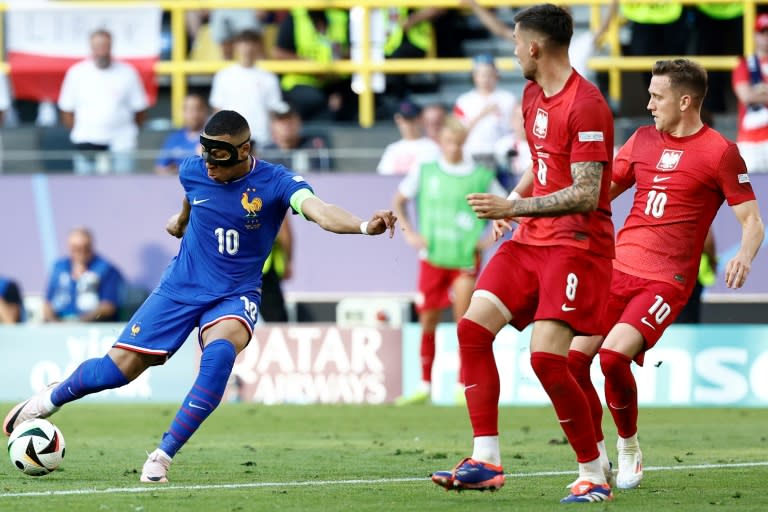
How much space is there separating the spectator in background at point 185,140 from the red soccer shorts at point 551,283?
9080 millimetres

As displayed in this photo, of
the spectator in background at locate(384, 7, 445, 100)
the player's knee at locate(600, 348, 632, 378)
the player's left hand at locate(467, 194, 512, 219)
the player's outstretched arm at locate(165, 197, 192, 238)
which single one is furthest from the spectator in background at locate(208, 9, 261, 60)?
the player's left hand at locate(467, 194, 512, 219)

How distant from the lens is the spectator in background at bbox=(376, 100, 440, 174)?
1612 cm

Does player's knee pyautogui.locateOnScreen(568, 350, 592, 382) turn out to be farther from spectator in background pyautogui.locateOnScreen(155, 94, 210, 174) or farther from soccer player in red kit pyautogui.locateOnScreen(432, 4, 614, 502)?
spectator in background pyautogui.locateOnScreen(155, 94, 210, 174)

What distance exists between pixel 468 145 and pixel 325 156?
1.54m

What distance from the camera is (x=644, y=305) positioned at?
8344 millimetres

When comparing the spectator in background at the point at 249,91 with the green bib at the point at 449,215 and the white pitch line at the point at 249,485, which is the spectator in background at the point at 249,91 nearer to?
the green bib at the point at 449,215

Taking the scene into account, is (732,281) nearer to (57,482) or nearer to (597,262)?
(597,262)

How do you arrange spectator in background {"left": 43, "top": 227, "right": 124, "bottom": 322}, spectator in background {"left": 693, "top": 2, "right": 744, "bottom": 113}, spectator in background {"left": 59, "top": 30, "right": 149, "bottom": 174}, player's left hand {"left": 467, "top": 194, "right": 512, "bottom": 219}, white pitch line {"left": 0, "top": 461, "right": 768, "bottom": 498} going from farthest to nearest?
spectator in background {"left": 693, "top": 2, "right": 744, "bottom": 113}
spectator in background {"left": 59, "top": 30, "right": 149, "bottom": 174}
spectator in background {"left": 43, "top": 227, "right": 124, "bottom": 322}
white pitch line {"left": 0, "top": 461, "right": 768, "bottom": 498}
player's left hand {"left": 467, "top": 194, "right": 512, "bottom": 219}

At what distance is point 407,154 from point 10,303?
4615mm

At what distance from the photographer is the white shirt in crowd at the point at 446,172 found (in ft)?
49.6

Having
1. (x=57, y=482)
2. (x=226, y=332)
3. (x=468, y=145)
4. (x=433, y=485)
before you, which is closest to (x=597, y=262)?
(x=433, y=485)

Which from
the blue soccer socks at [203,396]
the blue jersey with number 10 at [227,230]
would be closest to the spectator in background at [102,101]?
the blue jersey with number 10 at [227,230]

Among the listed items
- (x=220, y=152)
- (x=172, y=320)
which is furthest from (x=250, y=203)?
(x=172, y=320)

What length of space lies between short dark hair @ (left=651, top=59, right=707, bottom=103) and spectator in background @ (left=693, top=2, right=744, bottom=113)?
9006 millimetres
